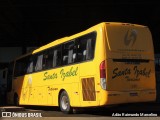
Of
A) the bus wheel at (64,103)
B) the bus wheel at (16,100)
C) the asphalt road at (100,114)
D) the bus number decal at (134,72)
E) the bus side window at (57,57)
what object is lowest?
the asphalt road at (100,114)

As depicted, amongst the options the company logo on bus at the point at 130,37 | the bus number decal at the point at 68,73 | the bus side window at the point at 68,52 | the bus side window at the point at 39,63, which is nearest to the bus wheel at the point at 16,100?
the bus side window at the point at 39,63

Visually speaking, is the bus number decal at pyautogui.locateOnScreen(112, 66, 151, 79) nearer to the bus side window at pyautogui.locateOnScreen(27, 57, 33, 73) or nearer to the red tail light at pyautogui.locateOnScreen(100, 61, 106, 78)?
the red tail light at pyautogui.locateOnScreen(100, 61, 106, 78)

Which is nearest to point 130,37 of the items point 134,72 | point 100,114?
point 134,72

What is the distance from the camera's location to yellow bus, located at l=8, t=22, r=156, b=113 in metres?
13.5

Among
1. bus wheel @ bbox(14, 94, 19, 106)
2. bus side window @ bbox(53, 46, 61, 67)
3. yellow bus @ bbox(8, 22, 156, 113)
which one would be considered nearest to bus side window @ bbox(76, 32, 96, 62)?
yellow bus @ bbox(8, 22, 156, 113)

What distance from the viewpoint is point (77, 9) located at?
2741 cm

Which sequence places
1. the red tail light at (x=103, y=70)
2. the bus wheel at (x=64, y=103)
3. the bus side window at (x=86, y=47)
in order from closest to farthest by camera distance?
1. the red tail light at (x=103, y=70)
2. the bus side window at (x=86, y=47)
3. the bus wheel at (x=64, y=103)

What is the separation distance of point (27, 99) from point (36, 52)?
2556 mm

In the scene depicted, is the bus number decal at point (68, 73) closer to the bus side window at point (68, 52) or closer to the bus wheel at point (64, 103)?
the bus side window at point (68, 52)

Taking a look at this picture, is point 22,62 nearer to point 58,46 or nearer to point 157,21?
point 58,46

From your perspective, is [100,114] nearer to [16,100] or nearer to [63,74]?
[63,74]

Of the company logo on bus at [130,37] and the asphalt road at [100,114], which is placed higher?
the company logo on bus at [130,37]

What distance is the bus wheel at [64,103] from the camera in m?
15.3

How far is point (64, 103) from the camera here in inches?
619
